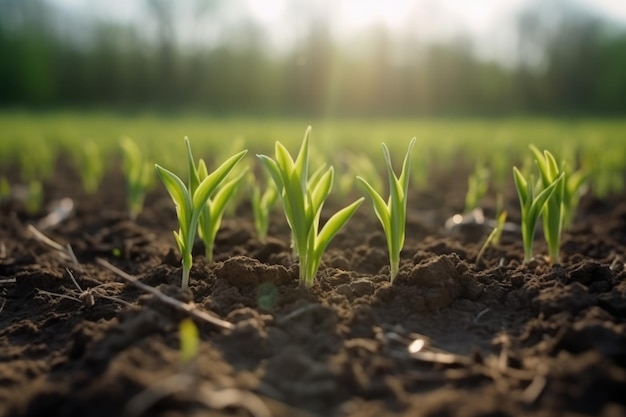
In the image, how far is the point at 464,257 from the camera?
9.73 ft

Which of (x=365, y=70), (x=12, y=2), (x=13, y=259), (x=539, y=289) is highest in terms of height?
(x=12, y=2)

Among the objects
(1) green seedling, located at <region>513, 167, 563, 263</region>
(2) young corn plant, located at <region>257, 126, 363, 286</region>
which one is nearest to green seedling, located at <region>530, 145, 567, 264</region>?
(1) green seedling, located at <region>513, 167, 563, 263</region>

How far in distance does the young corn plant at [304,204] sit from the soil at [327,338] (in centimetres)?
17

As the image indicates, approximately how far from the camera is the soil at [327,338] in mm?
1548

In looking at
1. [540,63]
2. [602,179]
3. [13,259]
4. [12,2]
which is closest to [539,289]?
[13,259]

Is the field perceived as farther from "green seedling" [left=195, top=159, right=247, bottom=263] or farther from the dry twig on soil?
"green seedling" [left=195, top=159, right=247, bottom=263]

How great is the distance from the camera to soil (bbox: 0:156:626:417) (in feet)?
5.08

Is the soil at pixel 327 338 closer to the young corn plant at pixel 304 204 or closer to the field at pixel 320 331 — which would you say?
the field at pixel 320 331

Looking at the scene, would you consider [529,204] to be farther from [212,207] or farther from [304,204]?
[212,207]

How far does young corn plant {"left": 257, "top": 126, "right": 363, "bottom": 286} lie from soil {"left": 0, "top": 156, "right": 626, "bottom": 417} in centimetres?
17

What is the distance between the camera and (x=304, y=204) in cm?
223

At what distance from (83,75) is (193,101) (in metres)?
7.16

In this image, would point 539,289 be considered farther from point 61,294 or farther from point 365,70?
point 365,70

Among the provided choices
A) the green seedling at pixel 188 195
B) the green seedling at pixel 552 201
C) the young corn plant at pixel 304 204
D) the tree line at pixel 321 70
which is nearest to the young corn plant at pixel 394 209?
the young corn plant at pixel 304 204
